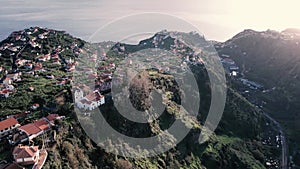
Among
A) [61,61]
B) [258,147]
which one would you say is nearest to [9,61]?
[61,61]

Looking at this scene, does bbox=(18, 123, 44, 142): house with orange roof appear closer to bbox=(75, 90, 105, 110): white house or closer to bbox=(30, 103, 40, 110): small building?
bbox=(75, 90, 105, 110): white house

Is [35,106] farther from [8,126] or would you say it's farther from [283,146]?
[283,146]

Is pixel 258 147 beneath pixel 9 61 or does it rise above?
beneath

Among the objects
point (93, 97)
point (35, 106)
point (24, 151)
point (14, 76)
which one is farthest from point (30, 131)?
point (14, 76)

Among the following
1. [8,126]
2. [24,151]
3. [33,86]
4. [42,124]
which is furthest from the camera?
[33,86]

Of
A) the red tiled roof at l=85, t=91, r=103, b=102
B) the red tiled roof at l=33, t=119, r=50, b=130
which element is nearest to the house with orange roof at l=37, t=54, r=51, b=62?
the red tiled roof at l=85, t=91, r=103, b=102


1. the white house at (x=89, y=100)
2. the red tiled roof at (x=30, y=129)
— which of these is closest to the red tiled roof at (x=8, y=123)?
the red tiled roof at (x=30, y=129)

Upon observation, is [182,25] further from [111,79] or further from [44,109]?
[44,109]

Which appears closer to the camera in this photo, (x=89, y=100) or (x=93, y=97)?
(x=89, y=100)

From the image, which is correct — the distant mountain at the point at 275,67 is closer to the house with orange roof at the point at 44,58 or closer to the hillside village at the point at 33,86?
the hillside village at the point at 33,86
